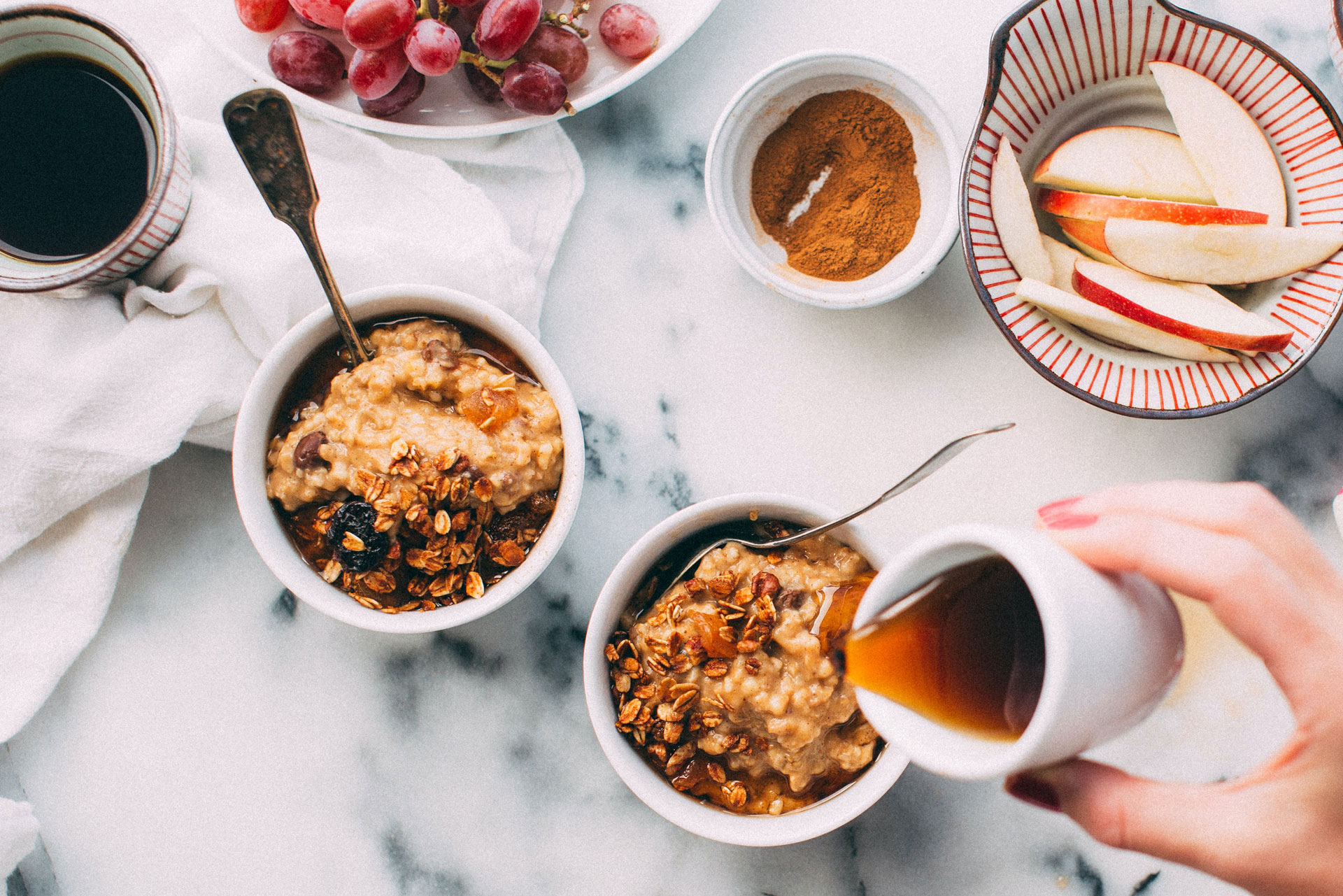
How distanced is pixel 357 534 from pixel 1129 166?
1.05 meters

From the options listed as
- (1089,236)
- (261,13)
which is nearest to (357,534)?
(261,13)

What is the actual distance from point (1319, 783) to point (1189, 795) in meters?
0.10

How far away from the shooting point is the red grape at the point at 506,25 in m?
1.22

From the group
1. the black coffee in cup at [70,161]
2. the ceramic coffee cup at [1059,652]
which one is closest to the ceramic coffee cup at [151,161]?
the black coffee in cup at [70,161]

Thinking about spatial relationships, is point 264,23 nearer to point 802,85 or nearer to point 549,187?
point 549,187

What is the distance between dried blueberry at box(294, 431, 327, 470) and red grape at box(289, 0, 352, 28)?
0.55 meters

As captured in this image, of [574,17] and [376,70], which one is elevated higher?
[574,17]

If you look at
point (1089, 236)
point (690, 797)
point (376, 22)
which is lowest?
point (690, 797)

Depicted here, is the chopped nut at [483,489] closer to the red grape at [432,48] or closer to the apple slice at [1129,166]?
the red grape at [432,48]

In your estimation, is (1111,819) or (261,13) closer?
(1111,819)

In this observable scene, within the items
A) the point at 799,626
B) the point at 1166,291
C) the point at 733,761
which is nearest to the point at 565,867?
the point at 733,761

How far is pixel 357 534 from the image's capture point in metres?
1.07

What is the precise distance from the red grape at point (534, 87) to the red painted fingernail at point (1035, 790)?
3.13 feet

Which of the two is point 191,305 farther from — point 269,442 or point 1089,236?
point 1089,236
